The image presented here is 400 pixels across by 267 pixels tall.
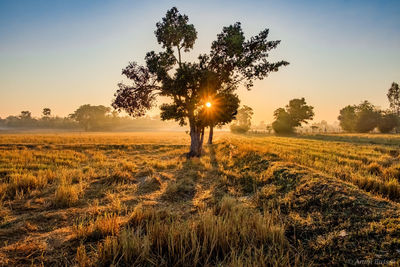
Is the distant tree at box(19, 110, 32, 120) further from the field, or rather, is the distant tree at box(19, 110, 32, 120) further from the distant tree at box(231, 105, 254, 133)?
the field

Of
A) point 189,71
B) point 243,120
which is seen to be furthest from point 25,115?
point 189,71

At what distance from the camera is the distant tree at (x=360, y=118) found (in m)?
70.4

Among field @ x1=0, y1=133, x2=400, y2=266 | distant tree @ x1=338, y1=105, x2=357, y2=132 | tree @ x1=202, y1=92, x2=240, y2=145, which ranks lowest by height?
field @ x1=0, y1=133, x2=400, y2=266

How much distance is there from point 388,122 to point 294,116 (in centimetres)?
3344

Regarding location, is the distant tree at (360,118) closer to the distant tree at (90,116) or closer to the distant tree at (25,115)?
the distant tree at (90,116)

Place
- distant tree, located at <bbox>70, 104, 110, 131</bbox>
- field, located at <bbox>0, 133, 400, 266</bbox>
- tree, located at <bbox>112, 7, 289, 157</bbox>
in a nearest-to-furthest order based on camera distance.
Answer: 1. field, located at <bbox>0, 133, 400, 266</bbox>
2. tree, located at <bbox>112, 7, 289, 157</bbox>
3. distant tree, located at <bbox>70, 104, 110, 131</bbox>

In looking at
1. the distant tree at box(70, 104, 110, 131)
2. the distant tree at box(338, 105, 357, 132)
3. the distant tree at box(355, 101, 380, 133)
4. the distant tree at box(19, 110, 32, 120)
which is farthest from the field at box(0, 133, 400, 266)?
the distant tree at box(19, 110, 32, 120)

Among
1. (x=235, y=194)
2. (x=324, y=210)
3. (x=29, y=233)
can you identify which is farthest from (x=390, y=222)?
(x=29, y=233)

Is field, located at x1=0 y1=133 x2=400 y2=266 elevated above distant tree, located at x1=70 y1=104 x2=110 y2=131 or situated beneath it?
situated beneath

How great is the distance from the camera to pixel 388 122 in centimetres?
6825

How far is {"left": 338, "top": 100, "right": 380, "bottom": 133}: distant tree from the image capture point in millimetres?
70375

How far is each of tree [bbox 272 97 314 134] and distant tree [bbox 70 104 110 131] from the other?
115 meters

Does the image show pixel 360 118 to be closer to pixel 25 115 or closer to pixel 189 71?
pixel 189 71

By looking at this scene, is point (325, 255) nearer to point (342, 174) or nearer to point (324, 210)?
point (324, 210)
